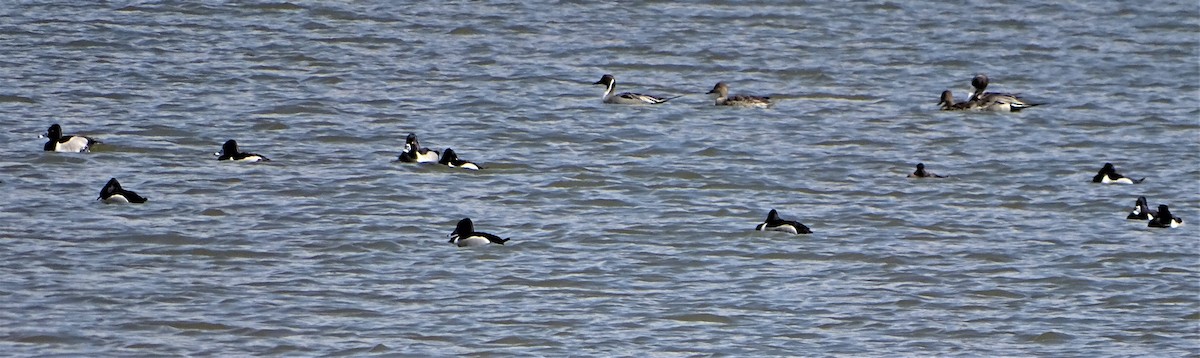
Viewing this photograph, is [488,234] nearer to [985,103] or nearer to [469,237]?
[469,237]

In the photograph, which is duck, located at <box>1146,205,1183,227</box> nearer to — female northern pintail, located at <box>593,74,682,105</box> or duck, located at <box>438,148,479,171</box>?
duck, located at <box>438,148,479,171</box>

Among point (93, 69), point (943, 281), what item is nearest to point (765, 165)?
point (943, 281)

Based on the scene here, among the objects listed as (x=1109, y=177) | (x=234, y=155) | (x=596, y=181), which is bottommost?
(x=596, y=181)

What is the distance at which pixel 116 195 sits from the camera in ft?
55.9

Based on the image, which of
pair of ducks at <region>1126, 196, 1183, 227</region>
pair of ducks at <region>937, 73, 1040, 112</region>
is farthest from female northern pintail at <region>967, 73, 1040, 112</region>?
pair of ducks at <region>1126, 196, 1183, 227</region>

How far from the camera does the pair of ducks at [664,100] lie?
942 inches

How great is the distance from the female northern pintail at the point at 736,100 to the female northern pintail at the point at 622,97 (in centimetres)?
76

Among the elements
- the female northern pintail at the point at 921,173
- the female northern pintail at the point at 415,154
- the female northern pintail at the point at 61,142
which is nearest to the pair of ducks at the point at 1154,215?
the female northern pintail at the point at 921,173

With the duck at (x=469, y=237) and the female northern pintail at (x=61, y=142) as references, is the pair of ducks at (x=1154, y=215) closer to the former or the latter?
the duck at (x=469, y=237)

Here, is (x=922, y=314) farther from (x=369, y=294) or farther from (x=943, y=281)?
(x=369, y=294)

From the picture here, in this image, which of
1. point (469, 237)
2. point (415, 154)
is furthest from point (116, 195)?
point (415, 154)

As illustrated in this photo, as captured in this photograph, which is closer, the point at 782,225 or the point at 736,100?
the point at 782,225

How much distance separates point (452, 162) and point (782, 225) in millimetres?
4377

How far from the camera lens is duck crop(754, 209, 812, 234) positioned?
16.5 metres
